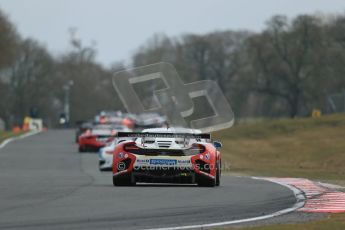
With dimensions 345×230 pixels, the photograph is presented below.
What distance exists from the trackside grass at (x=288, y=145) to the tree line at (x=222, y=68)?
1799 cm

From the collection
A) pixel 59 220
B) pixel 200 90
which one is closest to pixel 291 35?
pixel 200 90

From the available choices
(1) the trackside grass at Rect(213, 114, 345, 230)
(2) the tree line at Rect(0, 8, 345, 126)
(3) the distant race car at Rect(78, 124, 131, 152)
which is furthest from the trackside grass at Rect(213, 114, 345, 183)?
(2) the tree line at Rect(0, 8, 345, 126)

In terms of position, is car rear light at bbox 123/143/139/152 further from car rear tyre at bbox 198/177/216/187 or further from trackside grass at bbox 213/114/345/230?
trackside grass at bbox 213/114/345/230

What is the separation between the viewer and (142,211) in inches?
532

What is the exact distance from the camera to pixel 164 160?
18766mm

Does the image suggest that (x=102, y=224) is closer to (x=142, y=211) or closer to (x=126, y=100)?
(x=142, y=211)

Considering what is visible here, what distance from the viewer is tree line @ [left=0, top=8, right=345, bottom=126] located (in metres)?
90.8

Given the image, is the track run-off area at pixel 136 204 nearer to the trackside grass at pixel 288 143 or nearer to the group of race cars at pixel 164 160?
the group of race cars at pixel 164 160

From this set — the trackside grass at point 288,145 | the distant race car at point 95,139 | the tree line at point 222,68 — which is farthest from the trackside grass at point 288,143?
the tree line at point 222,68

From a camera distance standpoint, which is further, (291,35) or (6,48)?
(291,35)

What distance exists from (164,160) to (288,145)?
1478 inches

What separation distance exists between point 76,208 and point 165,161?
5124 mm

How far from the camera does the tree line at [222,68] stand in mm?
90812

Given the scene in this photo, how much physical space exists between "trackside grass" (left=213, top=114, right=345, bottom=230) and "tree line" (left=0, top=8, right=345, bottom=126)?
17985 mm
